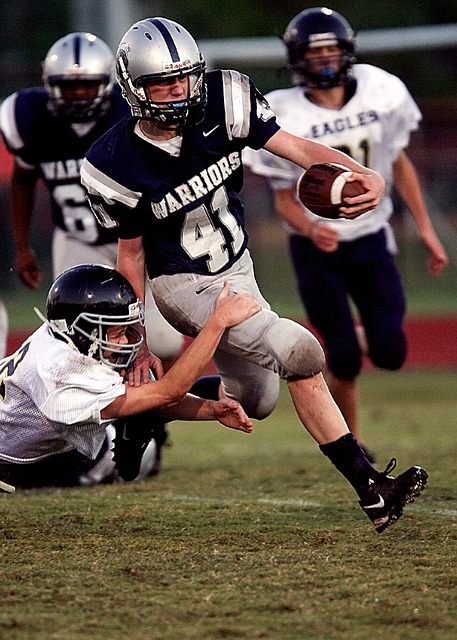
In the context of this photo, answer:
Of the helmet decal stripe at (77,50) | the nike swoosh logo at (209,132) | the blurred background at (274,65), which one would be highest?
the nike swoosh logo at (209,132)

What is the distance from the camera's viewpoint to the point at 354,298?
228 inches

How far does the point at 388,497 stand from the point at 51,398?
106 centimetres

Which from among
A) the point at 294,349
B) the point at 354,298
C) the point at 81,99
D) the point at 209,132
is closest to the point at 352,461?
the point at 294,349

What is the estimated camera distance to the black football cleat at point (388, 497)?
141 inches

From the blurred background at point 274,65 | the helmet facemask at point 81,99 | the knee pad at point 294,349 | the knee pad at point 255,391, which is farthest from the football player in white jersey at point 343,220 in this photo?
the knee pad at point 294,349

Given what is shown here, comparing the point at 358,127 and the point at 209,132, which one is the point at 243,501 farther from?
the point at 358,127

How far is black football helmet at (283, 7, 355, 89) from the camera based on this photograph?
566cm

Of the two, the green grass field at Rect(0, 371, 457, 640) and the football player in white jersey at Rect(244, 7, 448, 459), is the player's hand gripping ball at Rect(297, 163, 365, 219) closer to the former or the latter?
the green grass field at Rect(0, 371, 457, 640)

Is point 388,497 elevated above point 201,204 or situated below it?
below

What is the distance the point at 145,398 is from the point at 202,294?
46cm

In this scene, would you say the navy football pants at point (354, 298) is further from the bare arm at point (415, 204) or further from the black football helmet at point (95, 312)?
the black football helmet at point (95, 312)

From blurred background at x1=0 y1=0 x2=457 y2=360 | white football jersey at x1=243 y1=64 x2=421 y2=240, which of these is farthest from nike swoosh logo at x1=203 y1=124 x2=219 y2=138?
blurred background at x1=0 y1=0 x2=457 y2=360

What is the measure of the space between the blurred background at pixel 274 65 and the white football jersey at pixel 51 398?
3006mm

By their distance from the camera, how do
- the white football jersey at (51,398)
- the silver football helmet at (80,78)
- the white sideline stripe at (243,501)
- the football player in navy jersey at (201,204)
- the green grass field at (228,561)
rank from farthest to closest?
the silver football helmet at (80,78), the white sideline stripe at (243,501), the football player in navy jersey at (201,204), the white football jersey at (51,398), the green grass field at (228,561)
